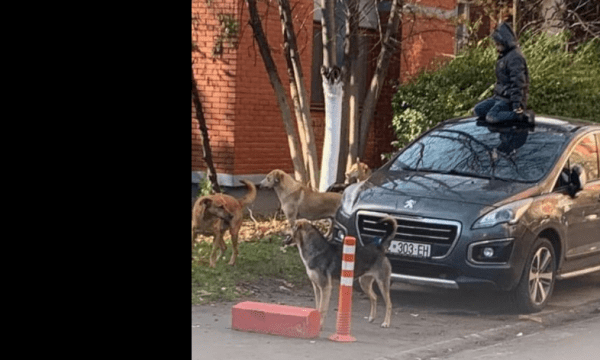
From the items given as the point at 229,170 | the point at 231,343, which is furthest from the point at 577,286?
the point at 229,170

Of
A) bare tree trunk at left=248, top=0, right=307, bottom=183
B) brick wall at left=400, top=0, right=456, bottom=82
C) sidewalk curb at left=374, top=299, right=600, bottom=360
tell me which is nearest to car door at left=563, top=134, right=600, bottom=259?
sidewalk curb at left=374, top=299, right=600, bottom=360

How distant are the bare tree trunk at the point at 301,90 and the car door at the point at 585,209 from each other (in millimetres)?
4846

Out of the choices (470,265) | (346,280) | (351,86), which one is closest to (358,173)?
(351,86)

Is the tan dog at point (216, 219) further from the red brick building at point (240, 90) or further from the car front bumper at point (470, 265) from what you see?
the red brick building at point (240, 90)

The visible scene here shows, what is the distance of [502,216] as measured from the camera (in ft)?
37.1

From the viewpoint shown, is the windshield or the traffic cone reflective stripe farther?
the windshield

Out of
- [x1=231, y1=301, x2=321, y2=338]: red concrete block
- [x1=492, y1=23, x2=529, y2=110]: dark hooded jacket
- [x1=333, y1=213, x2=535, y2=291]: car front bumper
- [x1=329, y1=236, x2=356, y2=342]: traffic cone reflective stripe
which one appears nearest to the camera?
[x1=329, y1=236, x2=356, y2=342]: traffic cone reflective stripe

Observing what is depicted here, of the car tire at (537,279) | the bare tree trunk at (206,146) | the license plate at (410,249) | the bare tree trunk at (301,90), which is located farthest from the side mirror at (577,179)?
the bare tree trunk at (206,146)

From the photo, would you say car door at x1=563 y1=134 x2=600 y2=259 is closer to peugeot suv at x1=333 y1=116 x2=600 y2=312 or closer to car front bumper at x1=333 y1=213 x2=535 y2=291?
peugeot suv at x1=333 y1=116 x2=600 y2=312

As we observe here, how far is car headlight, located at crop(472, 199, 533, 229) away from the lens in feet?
37.0

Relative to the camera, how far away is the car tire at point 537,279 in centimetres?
1146
